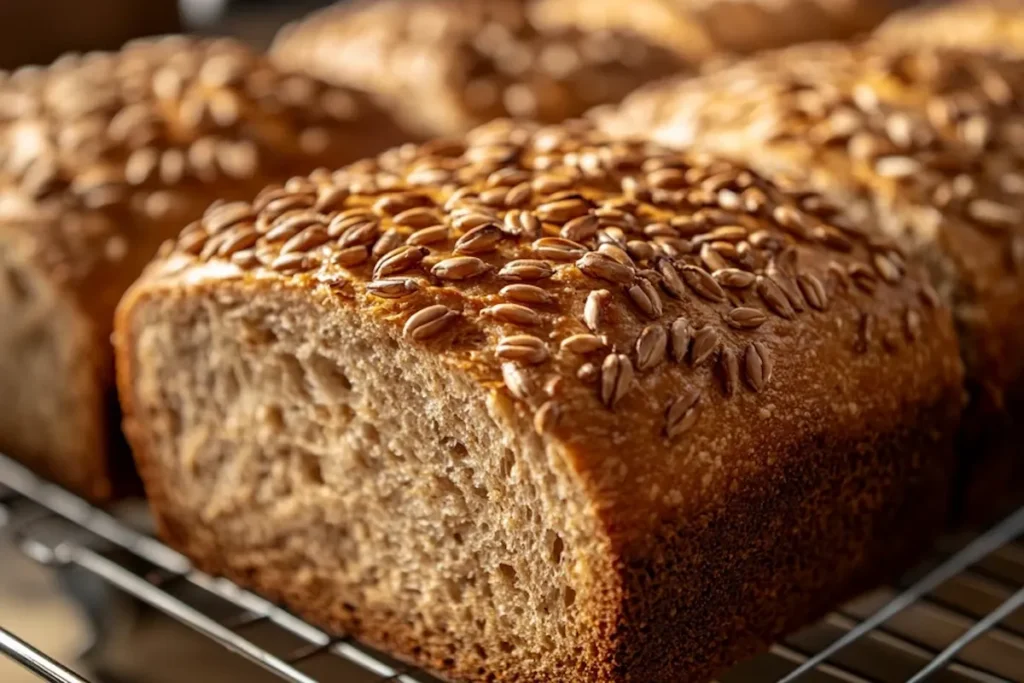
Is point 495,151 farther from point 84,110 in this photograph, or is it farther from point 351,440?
point 84,110

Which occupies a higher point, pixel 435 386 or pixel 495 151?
pixel 495 151

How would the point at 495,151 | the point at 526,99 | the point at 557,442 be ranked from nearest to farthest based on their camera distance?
the point at 557,442, the point at 495,151, the point at 526,99

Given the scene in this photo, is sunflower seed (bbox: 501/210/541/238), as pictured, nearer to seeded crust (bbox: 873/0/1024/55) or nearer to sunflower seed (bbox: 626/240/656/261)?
sunflower seed (bbox: 626/240/656/261)

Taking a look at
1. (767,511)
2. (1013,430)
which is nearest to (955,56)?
(1013,430)

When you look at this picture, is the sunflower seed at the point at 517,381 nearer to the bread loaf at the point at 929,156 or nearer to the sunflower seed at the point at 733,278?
the sunflower seed at the point at 733,278

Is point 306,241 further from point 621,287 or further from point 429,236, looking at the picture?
point 621,287

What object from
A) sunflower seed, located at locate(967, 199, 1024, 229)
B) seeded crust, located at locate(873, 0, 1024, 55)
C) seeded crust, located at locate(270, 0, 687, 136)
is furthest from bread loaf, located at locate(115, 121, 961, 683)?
seeded crust, located at locate(873, 0, 1024, 55)
